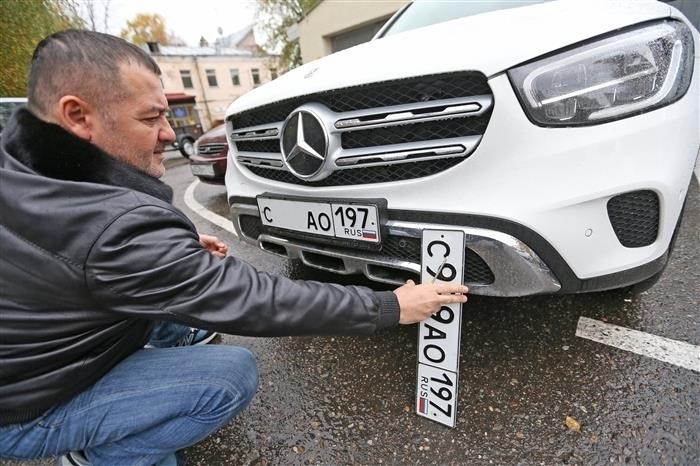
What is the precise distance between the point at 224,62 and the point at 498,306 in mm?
35171

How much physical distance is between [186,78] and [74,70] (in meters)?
34.0

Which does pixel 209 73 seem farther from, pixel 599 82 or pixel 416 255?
pixel 599 82

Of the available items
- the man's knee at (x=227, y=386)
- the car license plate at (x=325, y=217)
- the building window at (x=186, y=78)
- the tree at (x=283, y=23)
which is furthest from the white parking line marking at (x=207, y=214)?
the building window at (x=186, y=78)

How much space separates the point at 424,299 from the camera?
1.13 meters

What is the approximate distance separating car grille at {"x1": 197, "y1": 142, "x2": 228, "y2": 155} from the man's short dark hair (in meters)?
3.46

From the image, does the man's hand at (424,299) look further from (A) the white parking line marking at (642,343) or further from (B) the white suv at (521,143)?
(A) the white parking line marking at (642,343)

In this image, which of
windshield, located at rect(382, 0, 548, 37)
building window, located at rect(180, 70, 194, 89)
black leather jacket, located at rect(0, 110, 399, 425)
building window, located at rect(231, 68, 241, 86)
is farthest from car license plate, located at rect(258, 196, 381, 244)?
building window, located at rect(231, 68, 241, 86)

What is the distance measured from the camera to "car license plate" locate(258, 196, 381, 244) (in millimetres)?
1351

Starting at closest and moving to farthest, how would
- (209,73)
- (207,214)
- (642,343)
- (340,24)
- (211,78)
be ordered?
(642,343) < (207,214) < (340,24) < (209,73) < (211,78)

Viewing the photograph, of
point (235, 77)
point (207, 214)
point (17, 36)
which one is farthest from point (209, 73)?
point (207, 214)

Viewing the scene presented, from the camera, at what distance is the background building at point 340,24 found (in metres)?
12.5

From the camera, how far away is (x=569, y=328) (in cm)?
159

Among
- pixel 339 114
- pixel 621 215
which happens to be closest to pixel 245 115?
pixel 339 114

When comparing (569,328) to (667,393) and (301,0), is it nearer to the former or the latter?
(667,393)
